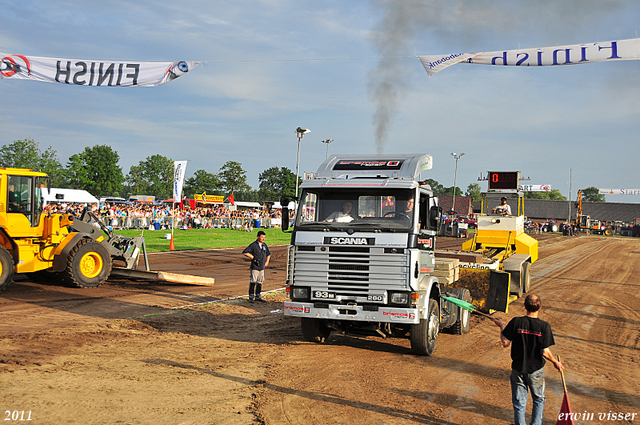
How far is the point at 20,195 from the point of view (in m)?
12.2

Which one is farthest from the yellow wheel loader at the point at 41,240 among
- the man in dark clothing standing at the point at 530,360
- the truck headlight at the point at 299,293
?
the man in dark clothing standing at the point at 530,360

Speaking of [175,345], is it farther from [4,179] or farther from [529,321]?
[4,179]

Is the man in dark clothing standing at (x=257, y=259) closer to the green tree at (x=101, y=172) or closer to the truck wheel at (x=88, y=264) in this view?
the truck wheel at (x=88, y=264)

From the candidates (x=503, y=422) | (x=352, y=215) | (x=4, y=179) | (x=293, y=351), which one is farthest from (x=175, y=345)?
(x=4, y=179)

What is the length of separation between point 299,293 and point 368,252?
1310 mm

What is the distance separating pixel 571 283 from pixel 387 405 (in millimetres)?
14884

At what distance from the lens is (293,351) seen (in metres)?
8.03

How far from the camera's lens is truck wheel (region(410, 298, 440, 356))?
767 centimetres

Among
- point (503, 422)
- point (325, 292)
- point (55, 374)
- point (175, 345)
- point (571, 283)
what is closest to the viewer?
point (503, 422)

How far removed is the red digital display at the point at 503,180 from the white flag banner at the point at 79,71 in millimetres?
10899

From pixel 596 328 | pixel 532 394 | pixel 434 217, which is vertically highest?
pixel 434 217

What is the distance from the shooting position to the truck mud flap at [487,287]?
10969 millimetres

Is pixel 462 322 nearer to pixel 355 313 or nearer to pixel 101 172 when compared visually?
pixel 355 313

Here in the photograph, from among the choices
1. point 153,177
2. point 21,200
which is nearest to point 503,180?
point 21,200
